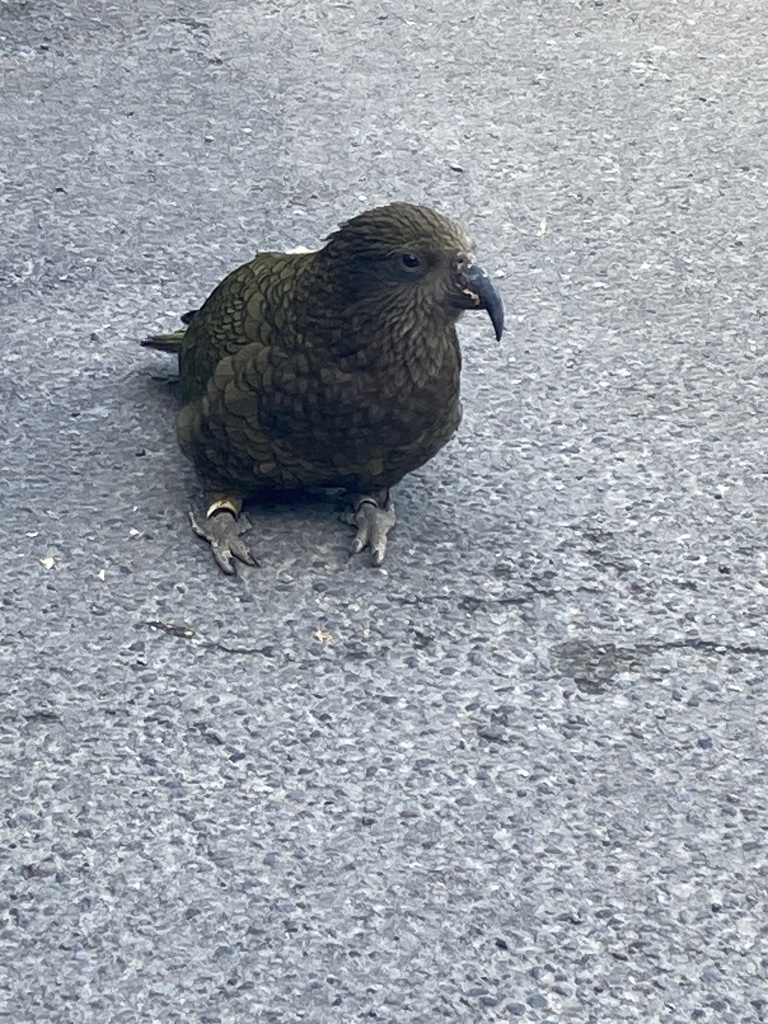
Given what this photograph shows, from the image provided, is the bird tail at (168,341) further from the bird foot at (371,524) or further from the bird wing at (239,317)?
the bird foot at (371,524)

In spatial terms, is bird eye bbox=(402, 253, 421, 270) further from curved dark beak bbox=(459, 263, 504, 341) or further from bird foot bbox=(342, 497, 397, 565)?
bird foot bbox=(342, 497, 397, 565)

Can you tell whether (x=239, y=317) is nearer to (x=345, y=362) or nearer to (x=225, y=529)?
(x=345, y=362)

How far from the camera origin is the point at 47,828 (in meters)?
3.28

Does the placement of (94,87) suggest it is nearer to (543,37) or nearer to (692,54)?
(543,37)

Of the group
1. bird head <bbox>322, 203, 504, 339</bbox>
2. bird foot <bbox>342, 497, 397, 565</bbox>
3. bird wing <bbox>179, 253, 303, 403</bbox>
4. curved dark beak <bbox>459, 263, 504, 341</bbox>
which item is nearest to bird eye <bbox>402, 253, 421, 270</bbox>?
bird head <bbox>322, 203, 504, 339</bbox>

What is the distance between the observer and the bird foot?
4.01 metres

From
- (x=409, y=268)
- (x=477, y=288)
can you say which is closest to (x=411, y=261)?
(x=409, y=268)

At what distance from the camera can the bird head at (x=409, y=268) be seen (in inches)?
145

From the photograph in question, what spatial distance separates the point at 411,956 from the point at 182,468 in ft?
5.51

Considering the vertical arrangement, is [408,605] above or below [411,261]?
below

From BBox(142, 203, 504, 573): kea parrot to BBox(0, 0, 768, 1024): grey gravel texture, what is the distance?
260mm

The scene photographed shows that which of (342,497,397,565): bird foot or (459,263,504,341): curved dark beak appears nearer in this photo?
(459,263,504,341): curved dark beak

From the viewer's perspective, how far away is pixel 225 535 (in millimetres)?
4016

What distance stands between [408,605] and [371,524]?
0.26 meters
